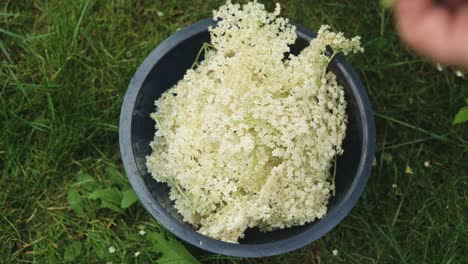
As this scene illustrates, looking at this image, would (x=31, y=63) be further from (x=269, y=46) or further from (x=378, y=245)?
(x=378, y=245)

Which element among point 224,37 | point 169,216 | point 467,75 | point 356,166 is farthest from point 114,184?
point 467,75

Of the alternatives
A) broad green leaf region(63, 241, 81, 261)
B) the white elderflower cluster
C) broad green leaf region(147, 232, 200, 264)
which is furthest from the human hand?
broad green leaf region(63, 241, 81, 261)

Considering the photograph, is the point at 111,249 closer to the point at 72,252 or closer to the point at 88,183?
the point at 72,252

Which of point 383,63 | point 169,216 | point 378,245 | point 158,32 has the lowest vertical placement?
point 378,245

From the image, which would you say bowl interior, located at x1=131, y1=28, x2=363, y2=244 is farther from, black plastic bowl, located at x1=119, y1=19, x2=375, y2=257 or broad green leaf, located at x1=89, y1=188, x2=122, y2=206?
broad green leaf, located at x1=89, y1=188, x2=122, y2=206

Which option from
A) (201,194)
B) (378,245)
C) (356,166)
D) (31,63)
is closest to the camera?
(201,194)

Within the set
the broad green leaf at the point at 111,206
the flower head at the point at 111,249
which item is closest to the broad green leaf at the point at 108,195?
the broad green leaf at the point at 111,206

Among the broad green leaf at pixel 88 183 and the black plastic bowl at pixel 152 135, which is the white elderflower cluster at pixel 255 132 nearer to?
the black plastic bowl at pixel 152 135

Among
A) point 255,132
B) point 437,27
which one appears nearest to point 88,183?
point 255,132
